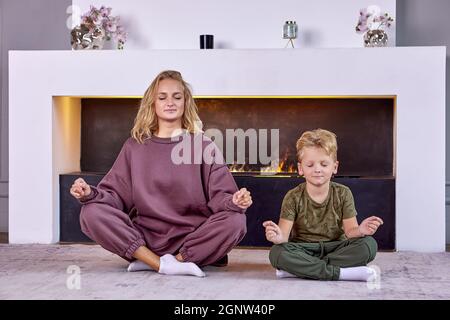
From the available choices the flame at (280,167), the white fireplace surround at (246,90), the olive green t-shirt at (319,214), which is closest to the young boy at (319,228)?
the olive green t-shirt at (319,214)

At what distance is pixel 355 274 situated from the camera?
2.74m

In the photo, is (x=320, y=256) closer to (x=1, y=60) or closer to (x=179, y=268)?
(x=179, y=268)

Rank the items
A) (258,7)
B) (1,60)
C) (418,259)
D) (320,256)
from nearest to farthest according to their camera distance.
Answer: (320,256), (418,259), (258,7), (1,60)

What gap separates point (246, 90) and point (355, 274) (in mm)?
1215

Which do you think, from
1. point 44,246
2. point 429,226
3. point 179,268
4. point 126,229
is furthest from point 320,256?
point 44,246

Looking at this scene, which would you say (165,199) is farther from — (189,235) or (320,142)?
(320,142)

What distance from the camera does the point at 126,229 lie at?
9.48 feet

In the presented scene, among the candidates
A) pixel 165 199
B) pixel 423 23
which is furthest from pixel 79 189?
pixel 423 23

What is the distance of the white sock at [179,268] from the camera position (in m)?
2.82

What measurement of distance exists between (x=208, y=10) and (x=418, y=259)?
157 cm
